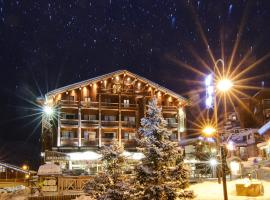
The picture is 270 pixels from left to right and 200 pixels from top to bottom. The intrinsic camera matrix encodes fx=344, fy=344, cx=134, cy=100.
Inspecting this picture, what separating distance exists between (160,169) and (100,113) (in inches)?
1228

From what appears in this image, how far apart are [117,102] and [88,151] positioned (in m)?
8.92

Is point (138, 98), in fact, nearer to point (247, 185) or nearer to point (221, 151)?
point (247, 185)

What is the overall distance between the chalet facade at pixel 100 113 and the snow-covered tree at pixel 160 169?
2568 cm

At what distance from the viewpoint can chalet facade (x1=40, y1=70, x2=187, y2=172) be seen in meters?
46.1

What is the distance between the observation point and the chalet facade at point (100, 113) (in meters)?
46.1

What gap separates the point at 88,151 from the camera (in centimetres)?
4506

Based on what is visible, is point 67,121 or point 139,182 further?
point 67,121

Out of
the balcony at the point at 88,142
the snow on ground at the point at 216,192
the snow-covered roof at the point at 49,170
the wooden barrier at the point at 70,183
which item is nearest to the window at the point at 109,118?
the balcony at the point at 88,142

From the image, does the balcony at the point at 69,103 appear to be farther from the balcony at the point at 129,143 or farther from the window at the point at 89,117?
the balcony at the point at 129,143

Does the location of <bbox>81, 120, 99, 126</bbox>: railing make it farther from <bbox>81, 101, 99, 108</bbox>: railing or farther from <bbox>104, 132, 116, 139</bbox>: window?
<bbox>104, 132, 116, 139</bbox>: window

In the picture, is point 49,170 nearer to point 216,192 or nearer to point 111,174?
point 111,174

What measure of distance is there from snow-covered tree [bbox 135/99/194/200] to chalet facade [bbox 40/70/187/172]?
25.7m

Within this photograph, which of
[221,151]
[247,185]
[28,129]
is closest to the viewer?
[221,151]

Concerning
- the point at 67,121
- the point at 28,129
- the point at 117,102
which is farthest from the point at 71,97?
the point at 28,129
